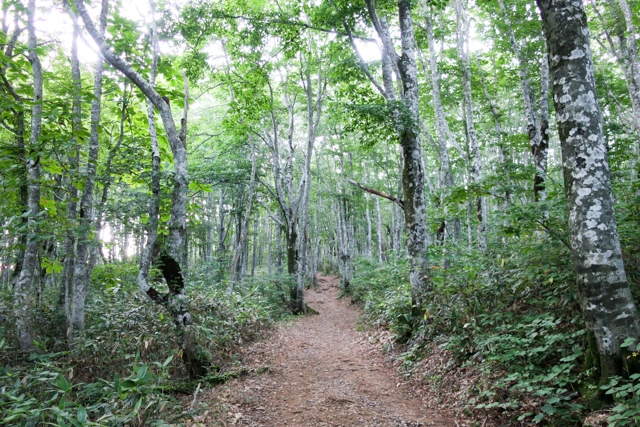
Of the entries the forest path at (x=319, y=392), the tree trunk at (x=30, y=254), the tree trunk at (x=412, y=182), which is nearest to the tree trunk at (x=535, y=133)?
the tree trunk at (x=412, y=182)

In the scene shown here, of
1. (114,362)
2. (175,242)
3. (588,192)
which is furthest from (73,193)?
(588,192)

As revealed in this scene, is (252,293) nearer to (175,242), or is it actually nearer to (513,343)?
(175,242)

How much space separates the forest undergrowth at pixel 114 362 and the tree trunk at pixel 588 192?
14.6 feet

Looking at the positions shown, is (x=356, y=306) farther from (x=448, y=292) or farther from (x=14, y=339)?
(x=14, y=339)

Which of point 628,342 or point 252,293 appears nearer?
point 628,342

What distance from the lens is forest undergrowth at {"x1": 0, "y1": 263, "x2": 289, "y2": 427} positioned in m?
3.51

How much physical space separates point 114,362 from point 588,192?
691 centimetres

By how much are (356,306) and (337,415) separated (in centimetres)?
1101

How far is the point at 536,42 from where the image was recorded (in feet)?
34.8

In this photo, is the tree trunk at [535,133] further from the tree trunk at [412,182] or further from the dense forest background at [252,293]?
the tree trunk at [412,182]

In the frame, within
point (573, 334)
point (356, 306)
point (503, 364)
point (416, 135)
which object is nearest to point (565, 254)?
point (573, 334)

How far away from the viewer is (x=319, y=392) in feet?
17.5

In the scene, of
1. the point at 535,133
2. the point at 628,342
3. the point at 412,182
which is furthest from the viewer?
the point at 535,133

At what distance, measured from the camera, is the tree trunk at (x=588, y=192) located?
10.0 feet
